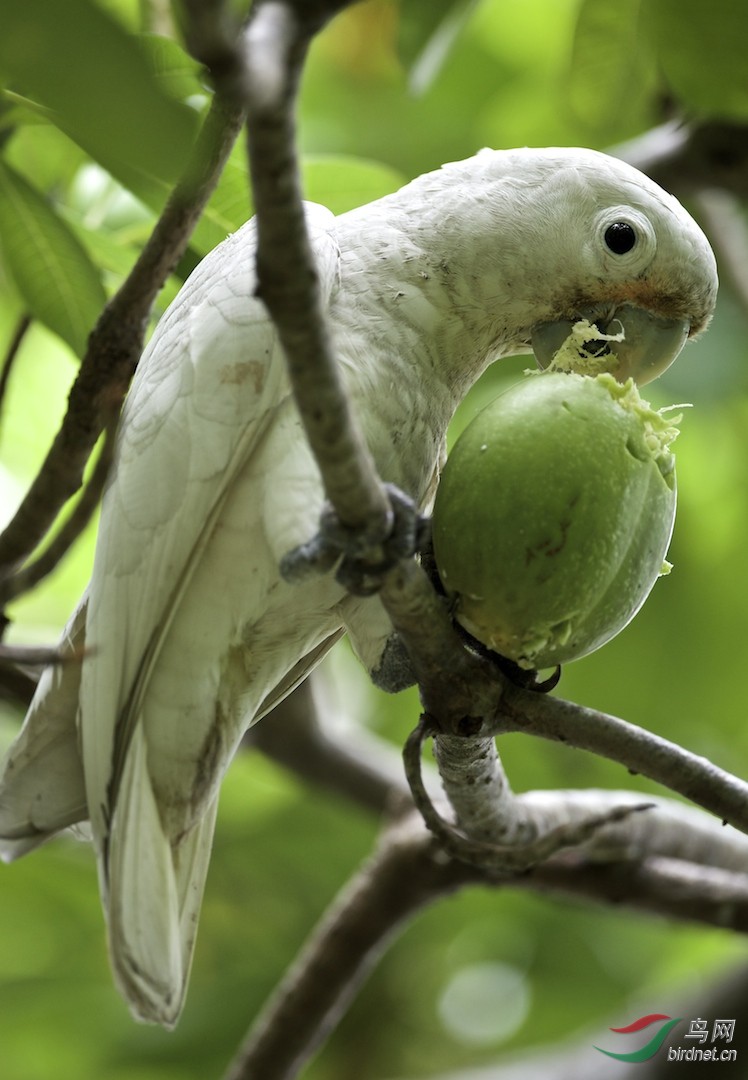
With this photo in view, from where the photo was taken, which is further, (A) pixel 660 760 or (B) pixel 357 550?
(A) pixel 660 760

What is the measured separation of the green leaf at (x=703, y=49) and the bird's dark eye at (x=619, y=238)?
0.29 m

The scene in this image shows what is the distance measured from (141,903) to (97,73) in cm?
162

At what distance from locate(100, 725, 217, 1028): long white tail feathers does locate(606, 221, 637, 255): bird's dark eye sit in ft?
4.28

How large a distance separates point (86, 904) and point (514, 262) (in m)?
2.57

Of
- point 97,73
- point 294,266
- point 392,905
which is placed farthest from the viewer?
point 392,905

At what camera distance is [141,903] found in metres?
2.14

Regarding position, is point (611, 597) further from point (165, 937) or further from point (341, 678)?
point (341, 678)

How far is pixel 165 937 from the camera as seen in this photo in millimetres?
2172

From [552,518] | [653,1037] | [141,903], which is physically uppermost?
[552,518]

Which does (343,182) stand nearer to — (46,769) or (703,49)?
(703,49)

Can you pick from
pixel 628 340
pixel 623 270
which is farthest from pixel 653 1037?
pixel 623 270

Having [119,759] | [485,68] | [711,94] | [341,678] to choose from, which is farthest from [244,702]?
[485,68]

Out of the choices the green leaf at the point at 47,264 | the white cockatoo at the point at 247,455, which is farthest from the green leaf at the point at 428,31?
the green leaf at the point at 47,264

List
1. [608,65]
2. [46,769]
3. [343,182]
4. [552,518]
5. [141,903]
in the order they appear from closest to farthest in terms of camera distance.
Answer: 1. [552,518]
2. [141,903]
3. [46,769]
4. [343,182]
5. [608,65]
